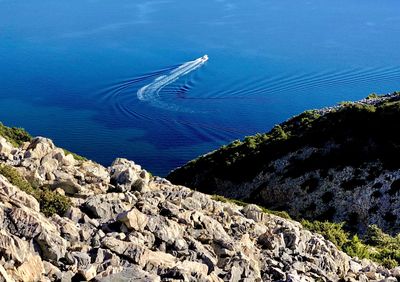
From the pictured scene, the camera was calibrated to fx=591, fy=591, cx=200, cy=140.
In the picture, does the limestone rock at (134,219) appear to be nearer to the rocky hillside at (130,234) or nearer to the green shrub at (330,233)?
the rocky hillside at (130,234)

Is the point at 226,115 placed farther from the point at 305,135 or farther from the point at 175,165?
the point at 305,135

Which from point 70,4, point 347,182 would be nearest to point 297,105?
point 347,182

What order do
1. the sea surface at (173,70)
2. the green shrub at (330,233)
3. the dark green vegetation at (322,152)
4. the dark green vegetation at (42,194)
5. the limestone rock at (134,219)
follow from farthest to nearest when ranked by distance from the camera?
the sea surface at (173,70) < the dark green vegetation at (322,152) < the green shrub at (330,233) < the dark green vegetation at (42,194) < the limestone rock at (134,219)

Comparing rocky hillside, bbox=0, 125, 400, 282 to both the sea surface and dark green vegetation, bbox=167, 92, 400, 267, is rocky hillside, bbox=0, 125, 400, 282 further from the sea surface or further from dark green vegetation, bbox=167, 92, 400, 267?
the sea surface

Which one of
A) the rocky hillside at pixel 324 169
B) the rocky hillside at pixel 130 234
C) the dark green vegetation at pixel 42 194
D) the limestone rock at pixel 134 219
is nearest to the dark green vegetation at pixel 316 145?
the rocky hillside at pixel 324 169

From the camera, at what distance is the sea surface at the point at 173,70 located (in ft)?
263

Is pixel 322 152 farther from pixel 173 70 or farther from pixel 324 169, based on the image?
pixel 173 70

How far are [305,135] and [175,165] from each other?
28167mm

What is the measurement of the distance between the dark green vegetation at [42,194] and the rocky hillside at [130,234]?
3cm

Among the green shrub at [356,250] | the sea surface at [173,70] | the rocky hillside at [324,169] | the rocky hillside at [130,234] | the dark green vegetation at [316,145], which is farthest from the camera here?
the sea surface at [173,70]

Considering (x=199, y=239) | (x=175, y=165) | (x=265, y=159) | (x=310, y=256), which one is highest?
(x=199, y=239)

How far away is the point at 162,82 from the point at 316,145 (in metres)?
56.4

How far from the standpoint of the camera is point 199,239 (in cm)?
1742

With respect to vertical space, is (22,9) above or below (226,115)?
above
